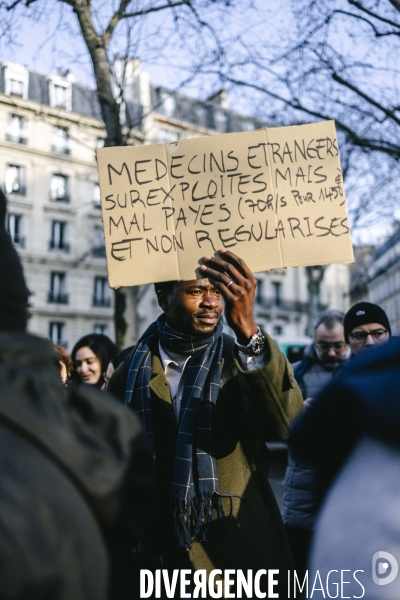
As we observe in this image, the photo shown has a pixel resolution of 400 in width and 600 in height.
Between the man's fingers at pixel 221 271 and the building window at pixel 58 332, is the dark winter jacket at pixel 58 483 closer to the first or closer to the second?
the man's fingers at pixel 221 271

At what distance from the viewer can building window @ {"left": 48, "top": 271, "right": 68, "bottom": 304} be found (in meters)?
35.1

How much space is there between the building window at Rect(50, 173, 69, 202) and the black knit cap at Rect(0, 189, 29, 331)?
116 feet

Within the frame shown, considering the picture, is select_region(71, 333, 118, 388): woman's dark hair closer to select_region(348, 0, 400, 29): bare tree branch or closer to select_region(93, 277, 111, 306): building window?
select_region(348, 0, 400, 29): bare tree branch

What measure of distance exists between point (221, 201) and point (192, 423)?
3.05 ft

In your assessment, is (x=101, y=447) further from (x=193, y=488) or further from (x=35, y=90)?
(x=35, y=90)

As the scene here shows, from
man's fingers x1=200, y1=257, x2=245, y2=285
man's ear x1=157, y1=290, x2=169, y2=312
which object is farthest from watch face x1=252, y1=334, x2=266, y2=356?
man's ear x1=157, y1=290, x2=169, y2=312

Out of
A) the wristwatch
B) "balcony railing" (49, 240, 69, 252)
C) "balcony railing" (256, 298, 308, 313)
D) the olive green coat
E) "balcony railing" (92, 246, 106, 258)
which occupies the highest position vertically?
"balcony railing" (49, 240, 69, 252)

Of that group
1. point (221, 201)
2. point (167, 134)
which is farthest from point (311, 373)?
point (167, 134)

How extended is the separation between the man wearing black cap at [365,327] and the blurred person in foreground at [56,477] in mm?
3039

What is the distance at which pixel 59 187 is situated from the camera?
35656mm

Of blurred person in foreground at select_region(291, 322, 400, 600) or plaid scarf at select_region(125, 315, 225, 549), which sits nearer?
blurred person in foreground at select_region(291, 322, 400, 600)

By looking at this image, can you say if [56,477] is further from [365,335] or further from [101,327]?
[101,327]

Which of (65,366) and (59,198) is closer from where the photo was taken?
(65,366)

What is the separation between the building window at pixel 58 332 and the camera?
35194 millimetres
